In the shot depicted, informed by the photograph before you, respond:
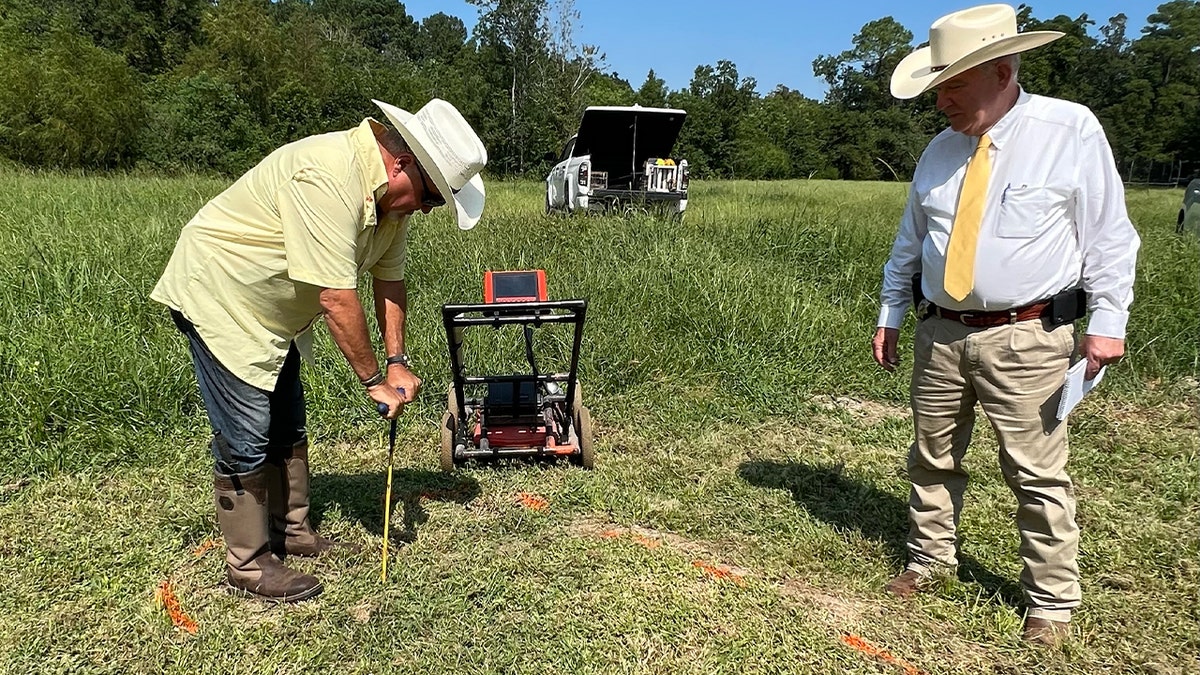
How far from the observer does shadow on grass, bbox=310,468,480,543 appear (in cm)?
343

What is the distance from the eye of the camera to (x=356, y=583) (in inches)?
114

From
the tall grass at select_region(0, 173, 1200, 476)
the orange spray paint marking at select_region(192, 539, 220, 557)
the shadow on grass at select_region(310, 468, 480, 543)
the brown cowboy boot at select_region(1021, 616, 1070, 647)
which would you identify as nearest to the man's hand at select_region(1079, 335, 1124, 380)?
the brown cowboy boot at select_region(1021, 616, 1070, 647)

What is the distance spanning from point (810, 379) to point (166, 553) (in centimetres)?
410

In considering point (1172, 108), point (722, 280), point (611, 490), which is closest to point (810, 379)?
point (722, 280)

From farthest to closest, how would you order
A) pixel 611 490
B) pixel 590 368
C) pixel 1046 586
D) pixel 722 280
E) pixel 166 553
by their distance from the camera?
1. pixel 722 280
2. pixel 590 368
3. pixel 611 490
4. pixel 166 553
5. pixel 1046 586

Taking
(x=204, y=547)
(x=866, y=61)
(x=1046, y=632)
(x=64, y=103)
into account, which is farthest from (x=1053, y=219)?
(x=866, y=61)

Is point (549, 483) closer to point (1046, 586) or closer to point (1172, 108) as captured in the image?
point (1046, 586)

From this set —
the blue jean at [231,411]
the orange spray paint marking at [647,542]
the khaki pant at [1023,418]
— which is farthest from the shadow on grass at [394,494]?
the khaki pant at [1023,418]

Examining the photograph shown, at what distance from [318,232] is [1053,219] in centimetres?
236

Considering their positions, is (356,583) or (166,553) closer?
(356,583)

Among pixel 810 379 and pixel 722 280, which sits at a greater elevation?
pixel 722 280

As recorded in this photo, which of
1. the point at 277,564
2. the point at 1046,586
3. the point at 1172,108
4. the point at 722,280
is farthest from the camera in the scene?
the point at 1172,108

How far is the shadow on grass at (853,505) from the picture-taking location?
3.03 m

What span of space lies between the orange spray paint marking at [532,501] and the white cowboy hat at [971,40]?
238 centimetres
